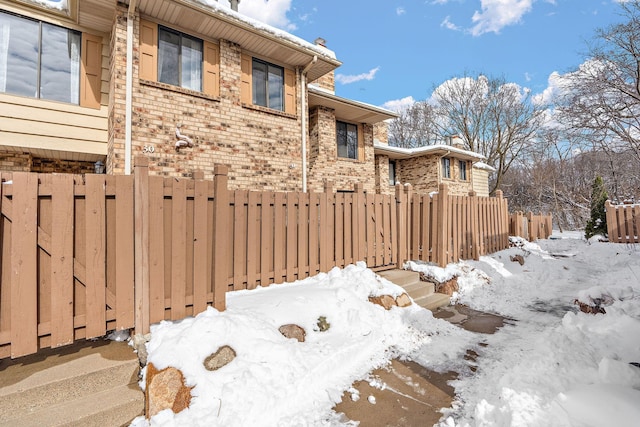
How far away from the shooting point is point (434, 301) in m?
5.54

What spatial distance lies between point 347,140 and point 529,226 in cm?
982

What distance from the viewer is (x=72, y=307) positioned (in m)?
2.75

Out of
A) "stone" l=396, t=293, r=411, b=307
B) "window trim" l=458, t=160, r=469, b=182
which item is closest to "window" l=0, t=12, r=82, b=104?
"stone" l=396, t=293, r=411, b=307

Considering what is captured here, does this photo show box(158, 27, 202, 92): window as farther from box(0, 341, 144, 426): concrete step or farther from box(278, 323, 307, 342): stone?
box(278, 323, 307, 342): stone

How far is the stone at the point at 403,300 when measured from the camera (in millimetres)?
4805

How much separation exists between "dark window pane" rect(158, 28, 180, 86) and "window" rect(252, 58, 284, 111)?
1.99 meters

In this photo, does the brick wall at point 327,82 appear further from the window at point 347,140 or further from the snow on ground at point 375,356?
the snow on ground at point 375,356

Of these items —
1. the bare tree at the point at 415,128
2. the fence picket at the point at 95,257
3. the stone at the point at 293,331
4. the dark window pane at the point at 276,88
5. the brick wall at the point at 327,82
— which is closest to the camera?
the fence picket at the point at 95,257

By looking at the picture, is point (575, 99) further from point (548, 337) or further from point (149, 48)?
point (149, 48)

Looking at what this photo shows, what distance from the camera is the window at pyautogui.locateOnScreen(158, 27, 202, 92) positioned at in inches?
268

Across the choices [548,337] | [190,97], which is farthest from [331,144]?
[548,337]

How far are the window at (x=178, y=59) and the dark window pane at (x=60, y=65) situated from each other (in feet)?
5.46

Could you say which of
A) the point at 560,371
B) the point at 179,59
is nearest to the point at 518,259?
the point at 560,371

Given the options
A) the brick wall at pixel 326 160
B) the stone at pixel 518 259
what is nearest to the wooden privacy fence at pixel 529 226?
the stone at pixel 518 259
